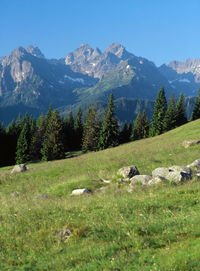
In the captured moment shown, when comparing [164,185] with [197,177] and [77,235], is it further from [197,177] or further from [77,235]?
[77,235]

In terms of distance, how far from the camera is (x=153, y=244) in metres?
7.51

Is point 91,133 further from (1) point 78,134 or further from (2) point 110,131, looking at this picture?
(1) point 78,134

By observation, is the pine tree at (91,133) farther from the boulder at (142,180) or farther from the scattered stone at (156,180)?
the scattered stone at (156,180)

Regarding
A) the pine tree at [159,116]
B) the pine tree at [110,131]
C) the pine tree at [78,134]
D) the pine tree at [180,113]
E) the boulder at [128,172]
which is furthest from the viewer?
the pine tree at [78,134]

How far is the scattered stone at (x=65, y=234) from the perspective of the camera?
8.43 m

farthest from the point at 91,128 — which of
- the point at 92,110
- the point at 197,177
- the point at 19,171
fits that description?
the point at 197,177

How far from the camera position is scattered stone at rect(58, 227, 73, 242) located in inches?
332

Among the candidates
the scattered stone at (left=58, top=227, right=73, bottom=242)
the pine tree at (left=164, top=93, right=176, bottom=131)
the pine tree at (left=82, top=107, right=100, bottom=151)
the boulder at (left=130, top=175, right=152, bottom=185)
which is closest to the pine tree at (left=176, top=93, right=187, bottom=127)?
the pine tree at (left=164, top=93, right=176, bottom=131)

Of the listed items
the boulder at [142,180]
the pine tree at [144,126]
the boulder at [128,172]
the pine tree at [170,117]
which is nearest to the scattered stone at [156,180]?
the boulder at [142,180]

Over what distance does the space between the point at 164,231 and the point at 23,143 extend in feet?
229

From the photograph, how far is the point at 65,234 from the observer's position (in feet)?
28.1

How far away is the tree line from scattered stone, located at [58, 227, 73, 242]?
56.6 m

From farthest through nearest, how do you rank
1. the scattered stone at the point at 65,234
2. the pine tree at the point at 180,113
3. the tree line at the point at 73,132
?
1. the pine tree at the point at 180,113
2. the tree line at the point at 73,132
3. the scattered stone at the point at 65,234

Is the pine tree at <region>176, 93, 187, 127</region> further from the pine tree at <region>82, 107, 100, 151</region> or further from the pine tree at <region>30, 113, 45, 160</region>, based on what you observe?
the pine tree at <region>30, 113, 45, 160</region>
